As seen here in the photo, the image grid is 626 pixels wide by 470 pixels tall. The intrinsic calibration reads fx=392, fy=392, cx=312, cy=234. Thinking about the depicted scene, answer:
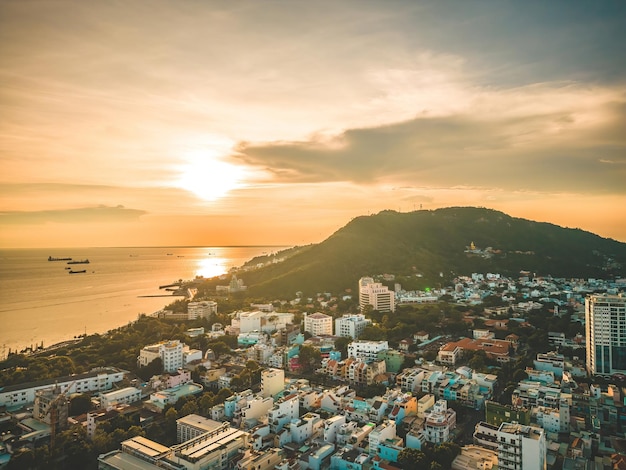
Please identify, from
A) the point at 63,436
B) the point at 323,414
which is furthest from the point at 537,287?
the point at 63,436

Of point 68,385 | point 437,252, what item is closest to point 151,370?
point 68,385

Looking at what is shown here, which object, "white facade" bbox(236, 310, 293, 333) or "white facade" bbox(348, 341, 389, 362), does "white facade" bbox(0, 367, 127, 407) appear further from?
"white facade" bbox(348, 341, 389, 362)

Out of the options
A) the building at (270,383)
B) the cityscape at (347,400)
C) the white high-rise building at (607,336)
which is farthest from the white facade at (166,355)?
the white high-rise building at (607,336)

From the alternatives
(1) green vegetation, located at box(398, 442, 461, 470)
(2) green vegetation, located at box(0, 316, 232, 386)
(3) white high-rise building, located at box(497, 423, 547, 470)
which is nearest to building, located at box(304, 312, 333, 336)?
(2) green vegetation, located at box(0, 316, 232, 386)

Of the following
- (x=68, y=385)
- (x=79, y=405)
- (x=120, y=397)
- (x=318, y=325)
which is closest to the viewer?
(x=79, y=405)

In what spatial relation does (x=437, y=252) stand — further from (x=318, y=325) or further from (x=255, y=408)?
(x=255, y=408)
